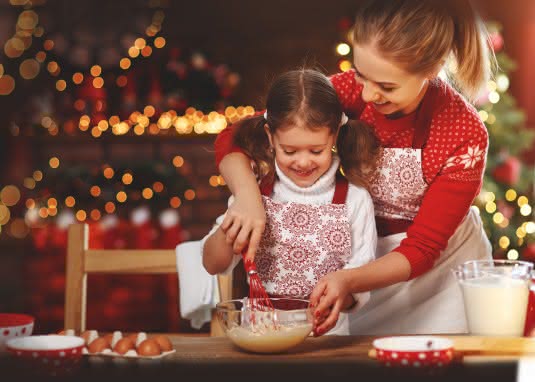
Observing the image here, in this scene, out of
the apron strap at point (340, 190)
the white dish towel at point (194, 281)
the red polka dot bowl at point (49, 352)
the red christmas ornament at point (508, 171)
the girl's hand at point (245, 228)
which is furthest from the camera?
the red christmas ornament at point (508, 171)

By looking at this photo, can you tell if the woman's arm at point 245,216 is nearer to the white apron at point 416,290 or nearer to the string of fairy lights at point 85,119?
the white apron at point 416,290

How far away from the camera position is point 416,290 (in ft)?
5.85

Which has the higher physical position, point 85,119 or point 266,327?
point 85,119

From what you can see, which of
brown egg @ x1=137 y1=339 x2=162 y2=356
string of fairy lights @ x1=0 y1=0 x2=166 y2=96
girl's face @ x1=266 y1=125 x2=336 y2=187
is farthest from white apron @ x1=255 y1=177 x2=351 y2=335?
string of fairy lights @ x1=0 y1=0 x2=166 y2=96

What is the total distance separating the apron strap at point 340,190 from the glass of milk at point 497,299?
37cm

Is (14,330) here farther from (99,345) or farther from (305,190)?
(305,190)

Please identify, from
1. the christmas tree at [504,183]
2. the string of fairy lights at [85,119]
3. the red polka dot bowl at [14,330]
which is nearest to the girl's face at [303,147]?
the red polka dot bowl at [14,330]

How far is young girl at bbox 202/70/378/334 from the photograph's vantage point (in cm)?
148

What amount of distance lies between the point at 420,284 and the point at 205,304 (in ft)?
1.64

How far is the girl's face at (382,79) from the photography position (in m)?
1.42

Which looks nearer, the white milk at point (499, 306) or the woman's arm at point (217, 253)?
the white milk at point (499, 306)

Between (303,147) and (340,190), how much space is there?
0.60ft

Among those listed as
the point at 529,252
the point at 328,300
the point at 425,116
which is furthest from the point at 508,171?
the point at 328,300

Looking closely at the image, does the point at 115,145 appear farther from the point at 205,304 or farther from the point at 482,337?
the point at 482,337
